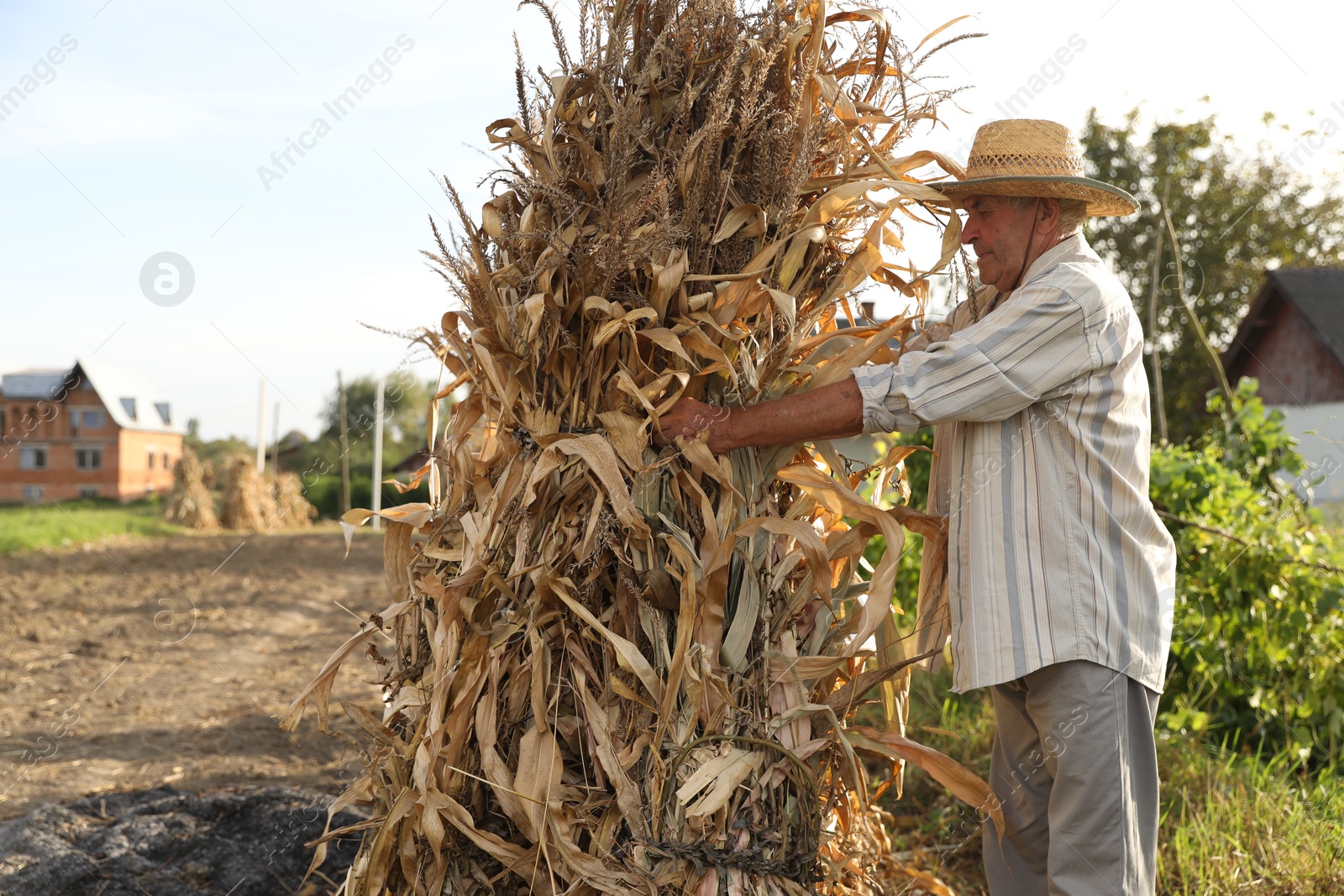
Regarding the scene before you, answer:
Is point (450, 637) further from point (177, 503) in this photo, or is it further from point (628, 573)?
point (177, 503)

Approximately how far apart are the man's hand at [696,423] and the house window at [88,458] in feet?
130

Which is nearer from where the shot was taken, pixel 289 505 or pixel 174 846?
pixel 174 846

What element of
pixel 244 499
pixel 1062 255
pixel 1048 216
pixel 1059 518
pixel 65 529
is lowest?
pixel 65 529

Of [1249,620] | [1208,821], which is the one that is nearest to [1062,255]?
[1208,821]

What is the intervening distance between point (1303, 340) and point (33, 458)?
40.1 metres

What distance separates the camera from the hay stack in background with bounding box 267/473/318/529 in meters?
22.6

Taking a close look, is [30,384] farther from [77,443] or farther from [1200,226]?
[1200,226]

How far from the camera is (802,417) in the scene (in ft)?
6.82

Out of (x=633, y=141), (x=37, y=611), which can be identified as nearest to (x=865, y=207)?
(x=633, y=141)

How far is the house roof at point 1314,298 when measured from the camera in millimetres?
18156

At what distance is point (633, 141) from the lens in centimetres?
207

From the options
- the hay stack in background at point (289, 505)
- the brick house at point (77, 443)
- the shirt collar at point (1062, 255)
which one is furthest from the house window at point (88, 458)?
the shirt collar at point (1062, 255)

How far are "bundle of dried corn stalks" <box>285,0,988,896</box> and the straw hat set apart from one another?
0.12 metres

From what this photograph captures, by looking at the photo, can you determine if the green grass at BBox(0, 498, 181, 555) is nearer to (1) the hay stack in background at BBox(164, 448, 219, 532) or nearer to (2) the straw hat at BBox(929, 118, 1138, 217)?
(1) the hay stack in background at BBox(164, 448, 219, 532)
